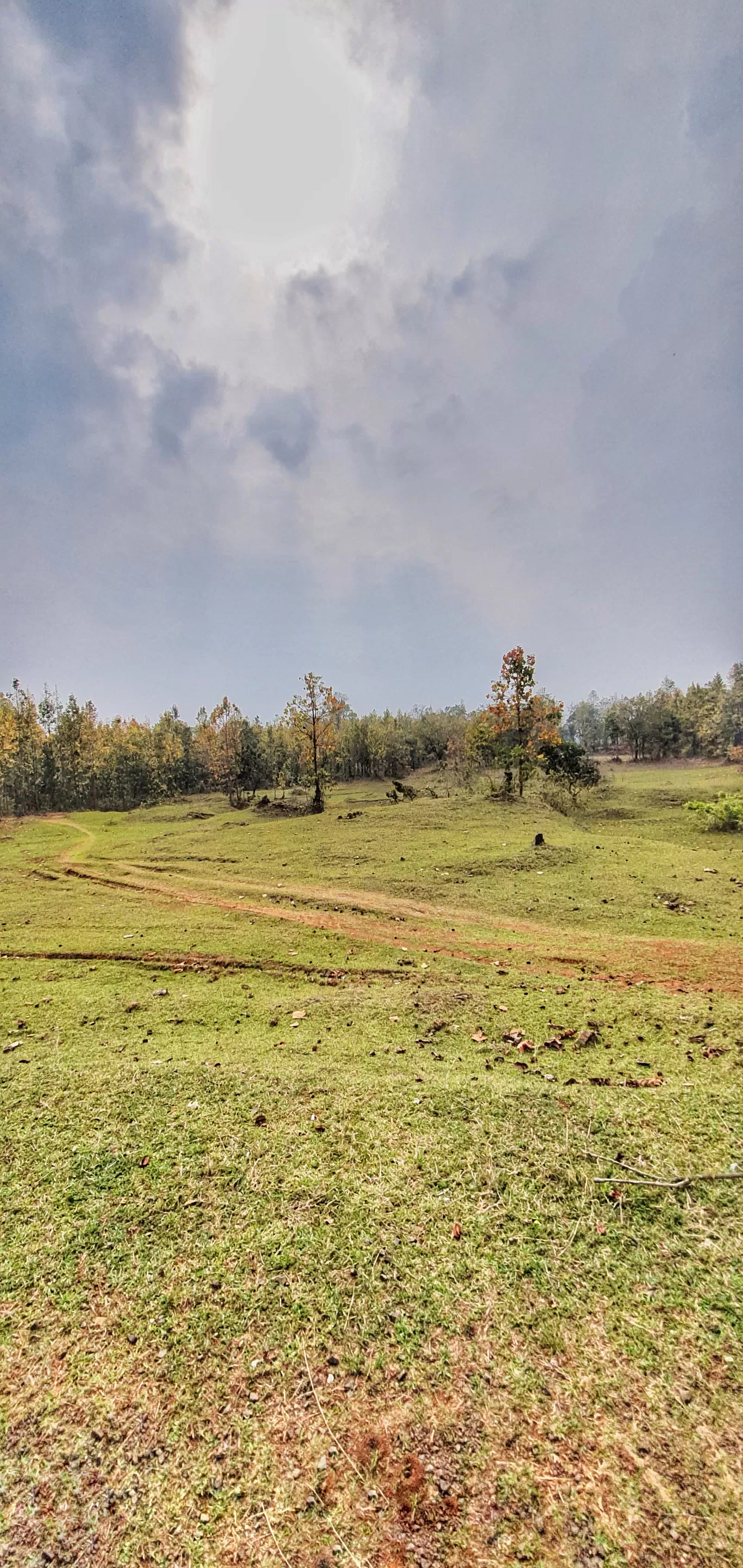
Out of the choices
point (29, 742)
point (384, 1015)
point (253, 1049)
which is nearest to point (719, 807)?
point (384, 1015)

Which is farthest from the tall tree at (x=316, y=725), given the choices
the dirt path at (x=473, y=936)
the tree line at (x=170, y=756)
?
the dirt path at (x=473, y=936)

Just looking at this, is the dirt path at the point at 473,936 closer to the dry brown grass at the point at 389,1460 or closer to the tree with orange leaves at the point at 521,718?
the dry brown grass at the point at 389,1460

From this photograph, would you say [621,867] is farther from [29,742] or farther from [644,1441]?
[29,742]

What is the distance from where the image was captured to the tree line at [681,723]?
2591 inches

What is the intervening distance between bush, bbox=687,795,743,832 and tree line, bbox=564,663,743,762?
29.7 m

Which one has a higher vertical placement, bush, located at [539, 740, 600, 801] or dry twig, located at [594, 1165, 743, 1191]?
bush, located at [539, 740, 600, 801]

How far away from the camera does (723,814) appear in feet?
68.1

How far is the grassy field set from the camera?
239 cm

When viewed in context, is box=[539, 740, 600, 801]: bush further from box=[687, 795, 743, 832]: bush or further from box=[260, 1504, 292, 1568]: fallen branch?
box=[260, 1504, 292, 1568]: fallen branch

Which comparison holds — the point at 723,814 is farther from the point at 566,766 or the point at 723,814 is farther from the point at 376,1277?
the point at 376,1277

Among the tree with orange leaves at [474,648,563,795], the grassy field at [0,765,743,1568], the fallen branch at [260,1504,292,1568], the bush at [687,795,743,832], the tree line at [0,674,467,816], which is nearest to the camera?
the fallen branch at [260,1504,292,1568]

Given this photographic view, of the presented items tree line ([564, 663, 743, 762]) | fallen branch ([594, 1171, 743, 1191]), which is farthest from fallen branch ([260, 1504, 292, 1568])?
tree line ([564, 663, 743, 762])

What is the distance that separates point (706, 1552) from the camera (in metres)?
2.18

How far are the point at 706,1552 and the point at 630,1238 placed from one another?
139 cm
